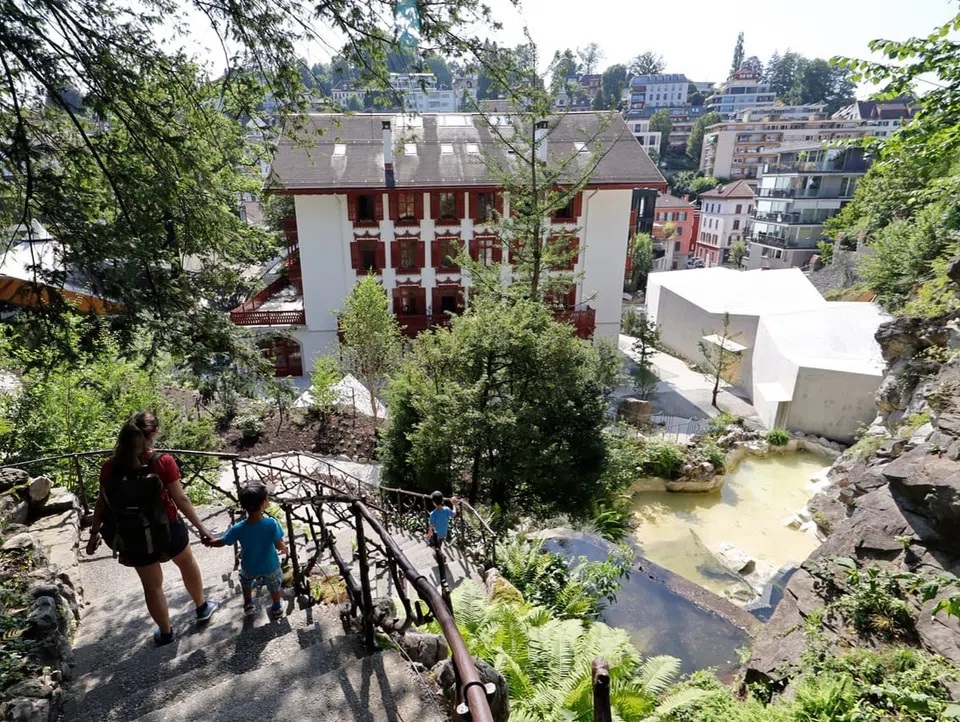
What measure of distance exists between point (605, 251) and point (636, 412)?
7.34m

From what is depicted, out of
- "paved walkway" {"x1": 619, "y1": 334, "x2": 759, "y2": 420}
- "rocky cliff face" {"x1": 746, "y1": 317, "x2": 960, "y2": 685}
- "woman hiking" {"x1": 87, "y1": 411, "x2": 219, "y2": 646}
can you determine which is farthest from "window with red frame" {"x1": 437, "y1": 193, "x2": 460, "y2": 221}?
"woman hiking" {"x1": 87, "y1": 411, "x2": 219, "y2": 646}

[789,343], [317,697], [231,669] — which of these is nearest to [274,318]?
[789,343]

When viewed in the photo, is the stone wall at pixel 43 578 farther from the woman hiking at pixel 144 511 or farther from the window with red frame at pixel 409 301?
the window with red frame at pixel 409 301

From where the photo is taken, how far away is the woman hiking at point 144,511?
12.5 feet

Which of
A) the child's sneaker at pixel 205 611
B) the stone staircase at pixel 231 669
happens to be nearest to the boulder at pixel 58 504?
the stone staircase at pixel 231 669

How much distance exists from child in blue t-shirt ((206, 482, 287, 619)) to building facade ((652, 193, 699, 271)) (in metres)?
58.3

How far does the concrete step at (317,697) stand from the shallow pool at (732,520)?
10.7 m

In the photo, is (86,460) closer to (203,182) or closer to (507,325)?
Answer: (203,182)

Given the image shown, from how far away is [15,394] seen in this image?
908 cm

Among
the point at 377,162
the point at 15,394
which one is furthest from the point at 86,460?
the point at 377,162

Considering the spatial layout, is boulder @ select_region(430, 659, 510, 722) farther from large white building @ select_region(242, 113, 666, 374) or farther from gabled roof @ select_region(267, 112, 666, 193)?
large white building @ select_region(242, 113, 666, 374)

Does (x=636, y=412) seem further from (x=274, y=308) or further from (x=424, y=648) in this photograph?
(x=424, y=648)

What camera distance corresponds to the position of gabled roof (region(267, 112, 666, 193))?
21.2m

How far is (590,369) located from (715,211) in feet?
184
